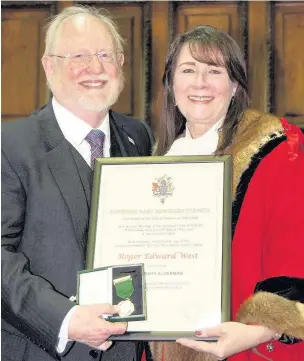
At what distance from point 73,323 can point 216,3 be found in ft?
7.12

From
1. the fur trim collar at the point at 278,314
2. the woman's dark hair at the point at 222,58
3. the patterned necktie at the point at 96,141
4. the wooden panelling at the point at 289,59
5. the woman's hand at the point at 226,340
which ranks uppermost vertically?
the wooden panelling at the point at 289,59

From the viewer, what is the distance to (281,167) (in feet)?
6.13

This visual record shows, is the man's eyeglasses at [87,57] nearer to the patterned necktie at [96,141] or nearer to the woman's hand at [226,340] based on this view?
the patterned necktie at [96,141]

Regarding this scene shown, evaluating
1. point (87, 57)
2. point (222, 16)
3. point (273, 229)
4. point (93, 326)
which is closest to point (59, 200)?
point (93, 326)

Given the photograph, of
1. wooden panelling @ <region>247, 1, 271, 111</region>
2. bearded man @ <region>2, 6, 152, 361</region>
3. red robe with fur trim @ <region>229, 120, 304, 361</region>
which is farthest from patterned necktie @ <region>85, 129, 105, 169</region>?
wooden panelling @ <region>247, 1, 271, 111</region>

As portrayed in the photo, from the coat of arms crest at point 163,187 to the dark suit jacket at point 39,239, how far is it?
23 centimetres

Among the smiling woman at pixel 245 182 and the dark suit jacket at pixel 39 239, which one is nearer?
the smiling woman at pixel 245 182

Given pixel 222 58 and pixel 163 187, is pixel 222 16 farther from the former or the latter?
pixel 163 187

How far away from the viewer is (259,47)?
3436 millimetres

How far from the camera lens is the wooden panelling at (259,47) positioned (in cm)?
343

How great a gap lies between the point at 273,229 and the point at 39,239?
0.68 metres

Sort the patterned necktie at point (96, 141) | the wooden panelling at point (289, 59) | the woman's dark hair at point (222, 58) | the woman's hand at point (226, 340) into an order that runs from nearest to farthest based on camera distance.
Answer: the woman's hand at point (226, 340), the woman's dark hair at point (222, 58), the patterned necktie at point (96, 141), the wooden panelling at point (289, 59)

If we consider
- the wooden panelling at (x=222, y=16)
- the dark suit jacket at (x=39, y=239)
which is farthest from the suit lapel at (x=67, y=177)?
the wooden panelling at (x=222, y=16)

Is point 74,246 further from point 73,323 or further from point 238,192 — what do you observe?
point 238,192
